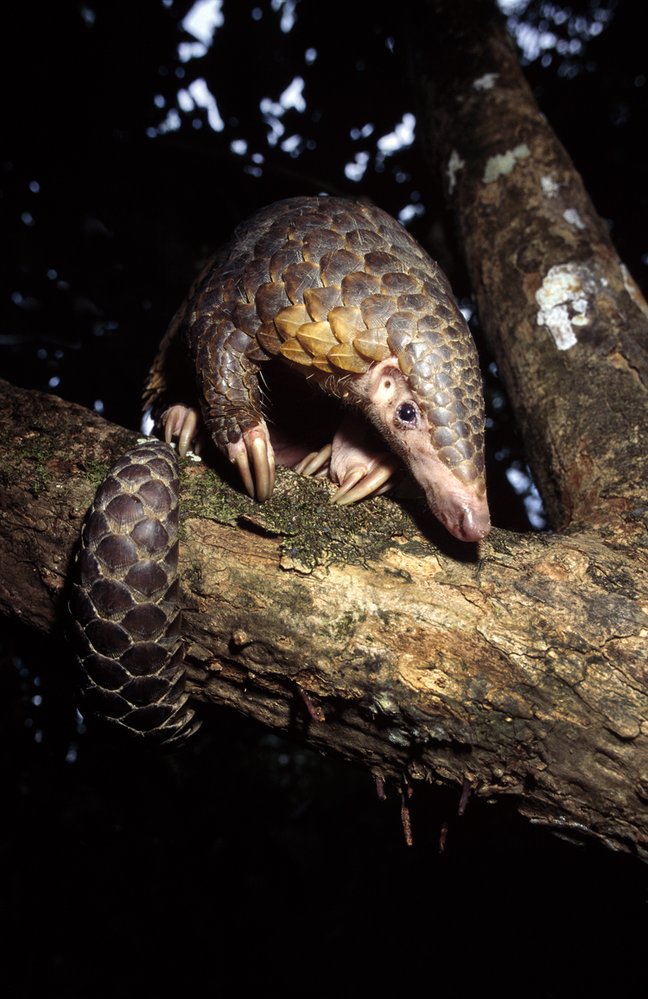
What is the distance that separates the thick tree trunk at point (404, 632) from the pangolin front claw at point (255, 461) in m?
0.04

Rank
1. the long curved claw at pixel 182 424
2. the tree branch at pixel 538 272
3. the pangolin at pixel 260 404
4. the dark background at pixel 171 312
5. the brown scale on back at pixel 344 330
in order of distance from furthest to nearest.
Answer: the dark background at pixel 171 312 → the tree branch at pixel 538 272 → the long curved claw at pixel 182 424 → the brown scale on back at pixel 344 330 → the pangolin at pixel 260 404

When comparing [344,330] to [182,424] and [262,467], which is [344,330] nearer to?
[262,467]

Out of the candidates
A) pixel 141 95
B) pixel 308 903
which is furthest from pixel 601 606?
pixel 308 903

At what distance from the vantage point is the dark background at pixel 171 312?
3.01 meters

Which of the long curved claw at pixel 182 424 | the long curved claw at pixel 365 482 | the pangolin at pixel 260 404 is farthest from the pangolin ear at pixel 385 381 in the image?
the long curved claw at pixel 182 424

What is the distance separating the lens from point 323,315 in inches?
58.7

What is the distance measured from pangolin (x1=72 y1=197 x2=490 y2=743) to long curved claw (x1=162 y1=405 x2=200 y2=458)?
0.9 inches

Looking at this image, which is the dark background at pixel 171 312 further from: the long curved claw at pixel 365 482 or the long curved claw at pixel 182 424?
the long curved claw at pixel 365 482

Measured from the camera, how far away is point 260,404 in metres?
1.65

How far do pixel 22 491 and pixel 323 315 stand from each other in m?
0.88

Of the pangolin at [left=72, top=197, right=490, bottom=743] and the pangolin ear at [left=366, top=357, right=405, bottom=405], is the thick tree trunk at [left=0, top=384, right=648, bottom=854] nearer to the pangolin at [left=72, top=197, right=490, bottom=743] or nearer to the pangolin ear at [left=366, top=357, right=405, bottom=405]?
the pangolin at [left=72, top=197, right=490, bottom=743]

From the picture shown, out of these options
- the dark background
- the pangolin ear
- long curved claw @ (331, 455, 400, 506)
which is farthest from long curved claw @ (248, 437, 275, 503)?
the dark background

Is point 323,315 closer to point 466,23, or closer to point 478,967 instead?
point 466,23

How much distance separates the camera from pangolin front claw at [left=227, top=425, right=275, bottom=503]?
1.45m
